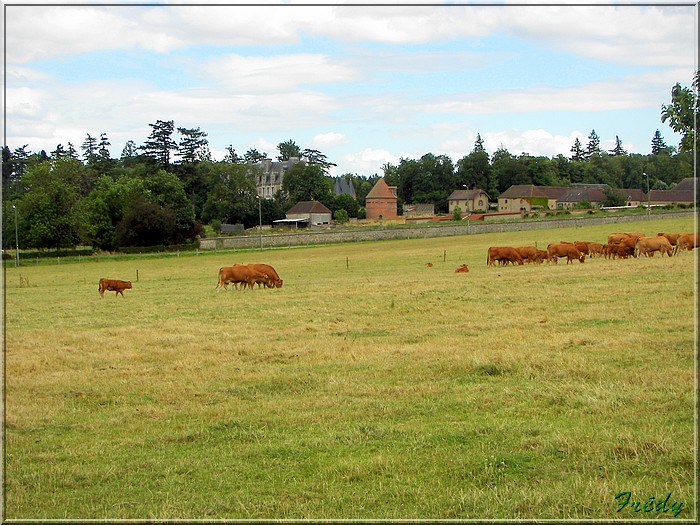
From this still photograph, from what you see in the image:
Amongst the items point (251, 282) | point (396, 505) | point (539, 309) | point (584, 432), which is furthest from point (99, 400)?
point (251, 282)

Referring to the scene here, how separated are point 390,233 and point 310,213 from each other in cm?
3573

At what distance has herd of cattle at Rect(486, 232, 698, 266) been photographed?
34.5 m

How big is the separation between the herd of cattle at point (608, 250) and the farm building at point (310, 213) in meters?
78.9

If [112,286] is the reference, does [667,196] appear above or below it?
Result: above

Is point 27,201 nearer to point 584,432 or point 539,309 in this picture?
point 539,309

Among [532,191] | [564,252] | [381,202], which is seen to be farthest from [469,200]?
[564,252]

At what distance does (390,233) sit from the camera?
275ft

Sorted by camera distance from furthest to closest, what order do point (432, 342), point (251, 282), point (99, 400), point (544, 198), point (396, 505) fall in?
1. point (544, 198)
2. point (251, 282)
3. point (432, 342)
4. point (99, 400)
5. point (396, 505)

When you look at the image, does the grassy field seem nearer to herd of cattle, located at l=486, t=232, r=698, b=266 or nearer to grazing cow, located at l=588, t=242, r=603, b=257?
herd of cattle, located at l=486, t=232, r=698, b=266

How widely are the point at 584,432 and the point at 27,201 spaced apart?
84.6m

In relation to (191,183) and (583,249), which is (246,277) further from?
(191,183)

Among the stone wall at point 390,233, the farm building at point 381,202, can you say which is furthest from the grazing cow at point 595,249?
the farm building at point 381,202

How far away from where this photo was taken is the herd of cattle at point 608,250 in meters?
34.5

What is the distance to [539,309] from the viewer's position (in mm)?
18094
